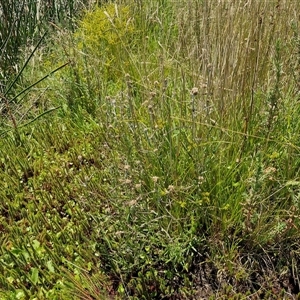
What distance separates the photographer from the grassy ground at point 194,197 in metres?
1.49

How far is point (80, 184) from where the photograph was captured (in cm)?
188

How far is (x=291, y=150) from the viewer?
1576 millimetres

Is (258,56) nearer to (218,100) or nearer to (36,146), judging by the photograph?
(218,100)

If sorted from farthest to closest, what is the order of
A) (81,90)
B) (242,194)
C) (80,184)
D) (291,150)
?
(81,90), (80,184), (291,150), (242,194)

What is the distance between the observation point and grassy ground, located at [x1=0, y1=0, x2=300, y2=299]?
1.49 metres

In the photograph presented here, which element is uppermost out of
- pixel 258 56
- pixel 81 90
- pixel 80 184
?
pixel 258 56

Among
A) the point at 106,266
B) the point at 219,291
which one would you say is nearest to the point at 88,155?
the point at 106,266

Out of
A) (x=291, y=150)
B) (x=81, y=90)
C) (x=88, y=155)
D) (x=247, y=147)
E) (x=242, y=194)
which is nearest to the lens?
(x=242, y=194)

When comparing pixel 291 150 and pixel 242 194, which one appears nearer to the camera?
pixel 242 194

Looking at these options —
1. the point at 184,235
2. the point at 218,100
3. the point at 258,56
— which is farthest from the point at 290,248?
the point at 258,56

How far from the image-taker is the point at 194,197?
155 centimetres

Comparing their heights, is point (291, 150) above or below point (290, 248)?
above

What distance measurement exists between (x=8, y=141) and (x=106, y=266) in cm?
110

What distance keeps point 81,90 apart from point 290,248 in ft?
5.23
